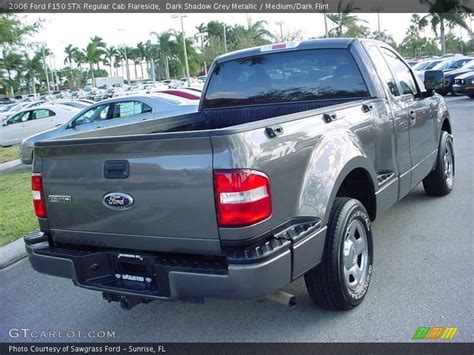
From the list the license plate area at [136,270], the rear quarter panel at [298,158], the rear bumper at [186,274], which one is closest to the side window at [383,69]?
the rear quarter panel at [298,158]

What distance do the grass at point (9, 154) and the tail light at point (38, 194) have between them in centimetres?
1118

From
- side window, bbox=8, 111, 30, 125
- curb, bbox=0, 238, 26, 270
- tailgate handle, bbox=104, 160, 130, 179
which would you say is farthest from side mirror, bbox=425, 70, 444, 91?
side window, bbox=8, 111, 30, 125

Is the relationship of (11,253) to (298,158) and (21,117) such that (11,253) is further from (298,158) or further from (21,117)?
(21,117)

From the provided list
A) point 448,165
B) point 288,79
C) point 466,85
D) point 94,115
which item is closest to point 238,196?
point 288,79

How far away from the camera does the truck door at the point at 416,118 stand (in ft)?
15.7

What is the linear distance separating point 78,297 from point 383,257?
8.79ft

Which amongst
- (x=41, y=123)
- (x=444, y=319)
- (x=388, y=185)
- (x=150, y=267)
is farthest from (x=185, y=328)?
(x=41, y=123)

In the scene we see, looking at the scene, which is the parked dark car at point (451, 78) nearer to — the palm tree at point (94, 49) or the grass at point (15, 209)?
the grass at point (15, 209)

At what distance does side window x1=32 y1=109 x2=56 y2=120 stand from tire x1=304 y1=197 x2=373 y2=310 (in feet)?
50.3

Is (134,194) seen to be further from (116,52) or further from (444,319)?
(116,52)

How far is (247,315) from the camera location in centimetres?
355

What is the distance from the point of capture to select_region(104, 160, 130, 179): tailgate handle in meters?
2.81

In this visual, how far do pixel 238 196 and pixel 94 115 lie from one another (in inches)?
397

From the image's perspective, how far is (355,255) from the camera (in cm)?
350
